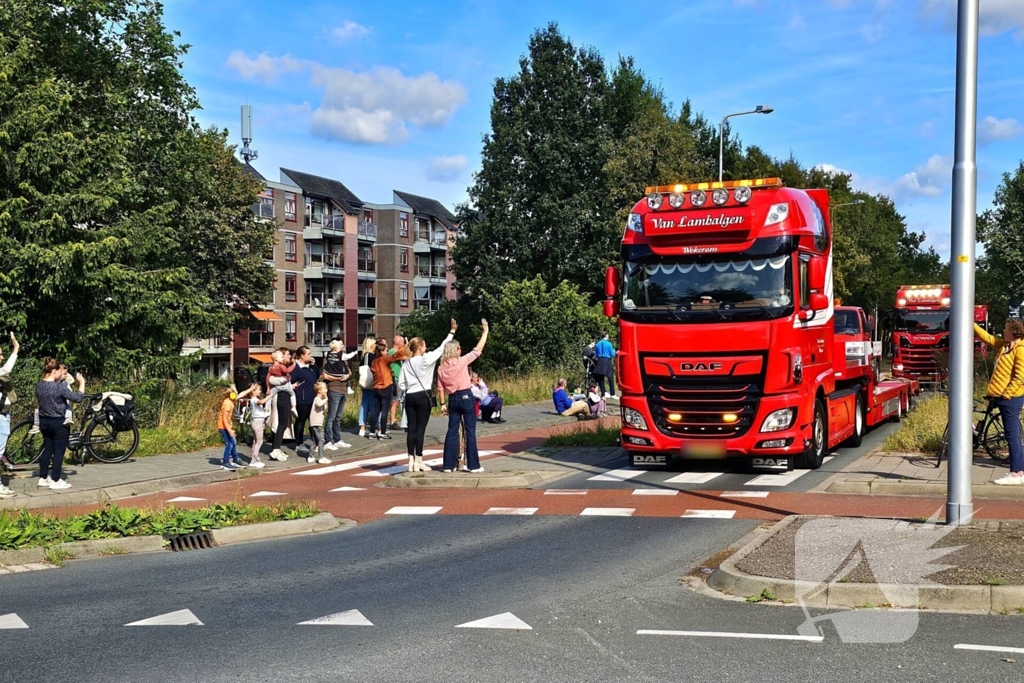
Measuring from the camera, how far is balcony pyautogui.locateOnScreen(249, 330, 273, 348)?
7694 cm

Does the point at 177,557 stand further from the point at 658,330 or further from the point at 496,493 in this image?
the point at 658,330

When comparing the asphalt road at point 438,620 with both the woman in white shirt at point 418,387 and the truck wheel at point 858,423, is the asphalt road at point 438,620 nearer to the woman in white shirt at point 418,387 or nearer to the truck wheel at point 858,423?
the woman in white shirt at point 418,387

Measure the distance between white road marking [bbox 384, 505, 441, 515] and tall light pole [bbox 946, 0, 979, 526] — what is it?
203 inches

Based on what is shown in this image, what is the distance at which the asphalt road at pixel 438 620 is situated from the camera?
5504mm

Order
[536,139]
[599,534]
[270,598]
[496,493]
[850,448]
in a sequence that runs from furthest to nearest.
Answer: [536,139]
[850,448]
[496,493]
[599,534]
[270,598]

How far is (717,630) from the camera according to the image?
20.6ft

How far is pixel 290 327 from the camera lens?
80625 millimetres

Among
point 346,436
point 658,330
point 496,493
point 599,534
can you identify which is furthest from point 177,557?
point 346,436

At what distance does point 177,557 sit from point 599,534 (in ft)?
12.0

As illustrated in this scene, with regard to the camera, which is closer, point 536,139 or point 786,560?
point 786,560

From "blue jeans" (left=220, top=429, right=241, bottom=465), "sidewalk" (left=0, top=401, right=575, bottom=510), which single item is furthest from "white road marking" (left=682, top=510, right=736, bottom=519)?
"blue jeans" (left=220, top=429, right=241, bottom=465)

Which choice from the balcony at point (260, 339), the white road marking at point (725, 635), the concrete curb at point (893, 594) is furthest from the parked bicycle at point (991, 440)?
the balcony at point (260, 339)

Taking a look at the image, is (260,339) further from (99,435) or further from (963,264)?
(963,264)

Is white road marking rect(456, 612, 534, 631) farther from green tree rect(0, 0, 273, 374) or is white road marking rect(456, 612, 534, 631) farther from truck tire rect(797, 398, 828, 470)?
green tree rect(0, 0, 273, 374)
